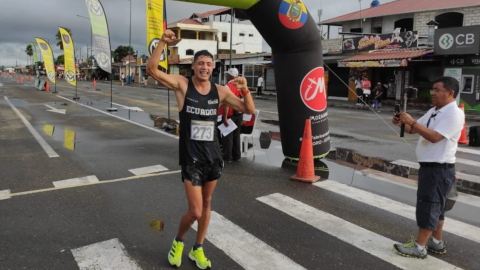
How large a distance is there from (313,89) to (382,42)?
19894 millimetres

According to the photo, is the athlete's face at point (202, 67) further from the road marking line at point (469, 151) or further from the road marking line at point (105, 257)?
the road marking line at point (469, 151)

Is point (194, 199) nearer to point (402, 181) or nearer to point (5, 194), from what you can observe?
point (5, 194)

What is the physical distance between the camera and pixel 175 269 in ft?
12.1

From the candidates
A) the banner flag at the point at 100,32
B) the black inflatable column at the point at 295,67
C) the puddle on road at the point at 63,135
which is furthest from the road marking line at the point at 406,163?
the banner flag at the point at 100,32

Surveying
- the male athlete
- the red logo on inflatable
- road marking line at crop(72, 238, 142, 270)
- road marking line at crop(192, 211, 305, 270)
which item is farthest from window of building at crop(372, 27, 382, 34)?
road marking line at crop(72, 238, 142, 270)

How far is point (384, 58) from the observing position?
2314 cm

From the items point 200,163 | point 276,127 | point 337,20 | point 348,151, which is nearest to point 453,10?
point 337,20

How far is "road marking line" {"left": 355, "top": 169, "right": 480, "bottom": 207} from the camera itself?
5976mm

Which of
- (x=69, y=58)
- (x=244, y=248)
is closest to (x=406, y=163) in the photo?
(x=244, y=248)

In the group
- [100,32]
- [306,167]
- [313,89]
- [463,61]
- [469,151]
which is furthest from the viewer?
[463,61]

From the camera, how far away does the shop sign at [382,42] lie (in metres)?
23.5

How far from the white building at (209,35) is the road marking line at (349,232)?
57141mm

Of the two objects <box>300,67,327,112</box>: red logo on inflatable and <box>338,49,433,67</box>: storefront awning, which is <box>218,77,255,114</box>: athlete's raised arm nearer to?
<box>300,67,327,112</box>: red logo on inflatable

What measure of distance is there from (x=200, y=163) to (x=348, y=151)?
692 cm
